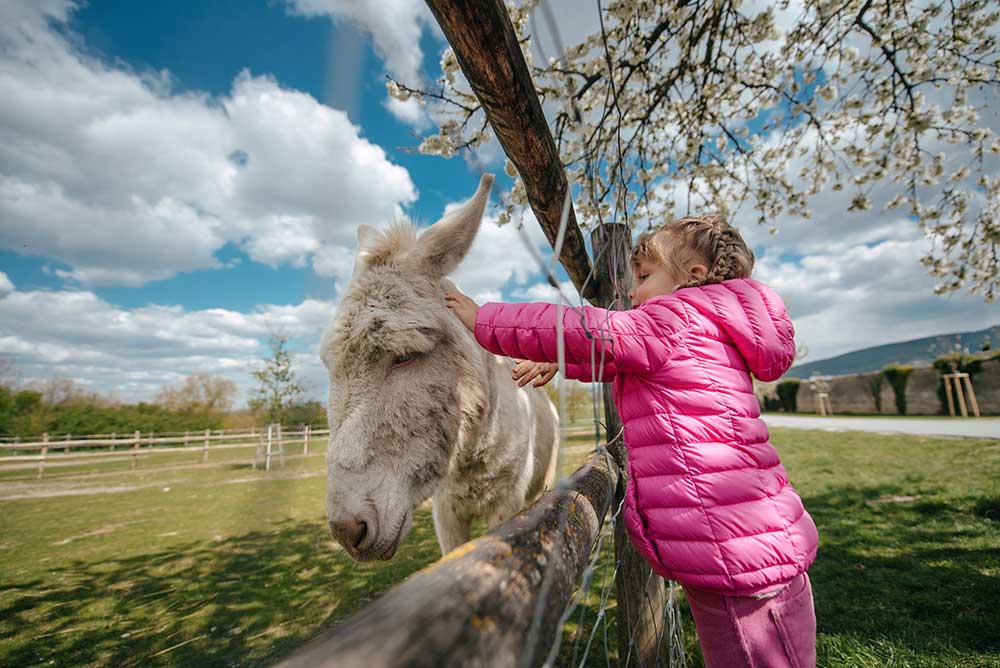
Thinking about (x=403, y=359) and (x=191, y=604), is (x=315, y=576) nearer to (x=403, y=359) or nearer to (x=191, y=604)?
(x=191, y=604)

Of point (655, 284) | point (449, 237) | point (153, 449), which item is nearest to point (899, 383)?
point (655, 284)

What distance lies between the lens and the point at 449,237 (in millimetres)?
2250

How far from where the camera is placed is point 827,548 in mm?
4895

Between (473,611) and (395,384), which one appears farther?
(395,384)

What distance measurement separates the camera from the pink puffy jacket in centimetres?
133

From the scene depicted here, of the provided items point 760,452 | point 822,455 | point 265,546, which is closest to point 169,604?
point 265,546

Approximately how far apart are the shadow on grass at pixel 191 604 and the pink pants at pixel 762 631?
3.69m

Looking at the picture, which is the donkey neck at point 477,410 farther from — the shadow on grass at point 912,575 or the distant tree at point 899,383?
the distant tree at point 899,383

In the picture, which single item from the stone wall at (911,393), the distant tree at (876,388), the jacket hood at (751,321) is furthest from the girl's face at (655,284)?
the distant tree at (876,388)

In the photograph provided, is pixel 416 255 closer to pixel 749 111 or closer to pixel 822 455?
pixel 749 111

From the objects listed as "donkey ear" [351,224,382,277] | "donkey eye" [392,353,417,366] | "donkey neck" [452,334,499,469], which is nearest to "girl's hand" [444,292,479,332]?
"donkey eye" [392,353,417,366]

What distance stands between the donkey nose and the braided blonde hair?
175cm

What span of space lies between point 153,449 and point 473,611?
29.0 m

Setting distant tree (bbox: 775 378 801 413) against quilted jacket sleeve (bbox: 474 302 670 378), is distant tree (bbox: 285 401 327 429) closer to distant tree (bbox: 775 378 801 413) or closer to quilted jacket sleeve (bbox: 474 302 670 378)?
quilted jacket sleeve (bbox: 474 302 670 378)
